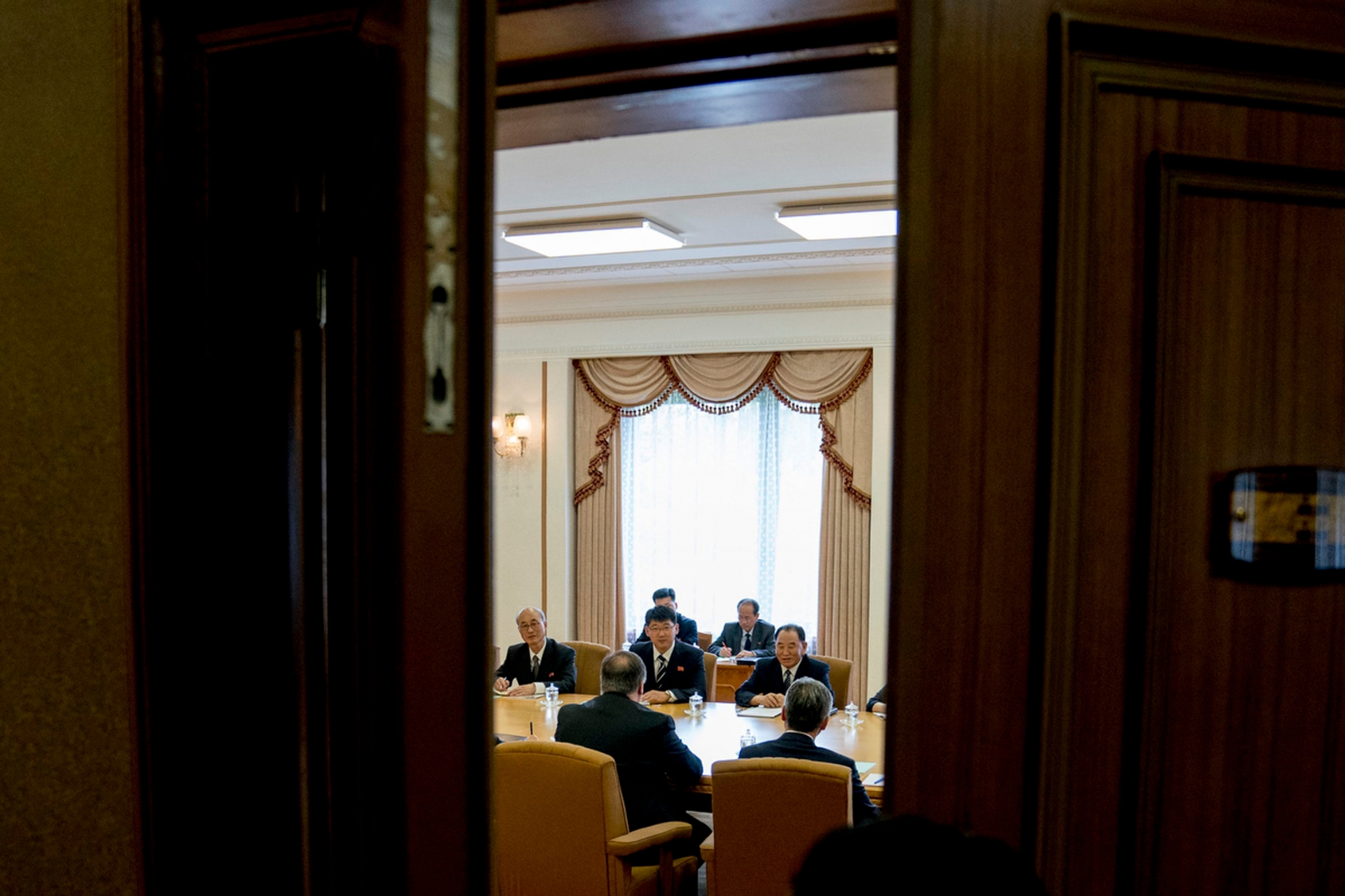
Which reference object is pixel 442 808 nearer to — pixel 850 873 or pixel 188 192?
pixel 850 873

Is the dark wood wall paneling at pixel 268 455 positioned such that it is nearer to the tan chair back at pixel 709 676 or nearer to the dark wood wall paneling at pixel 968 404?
the dark wood wall paneling at pixel 968 404

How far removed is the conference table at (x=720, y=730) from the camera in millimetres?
4035

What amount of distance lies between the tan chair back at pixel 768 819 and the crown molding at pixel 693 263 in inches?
159

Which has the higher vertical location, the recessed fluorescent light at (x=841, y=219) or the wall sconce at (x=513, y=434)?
the recessed fluorescent light at (x=841, y=219)

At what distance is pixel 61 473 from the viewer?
115 centimetres

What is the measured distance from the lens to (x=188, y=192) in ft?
3.38

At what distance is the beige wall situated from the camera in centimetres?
112

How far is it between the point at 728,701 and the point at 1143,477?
225 inches

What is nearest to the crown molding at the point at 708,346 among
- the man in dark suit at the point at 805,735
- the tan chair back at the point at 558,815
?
the man in dark suit at the point at 805,735

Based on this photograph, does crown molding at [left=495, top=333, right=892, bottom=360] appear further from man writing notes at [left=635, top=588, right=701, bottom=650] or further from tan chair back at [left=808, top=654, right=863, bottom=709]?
tan chair back at [left=808, top=654, right=863, bottom=709]

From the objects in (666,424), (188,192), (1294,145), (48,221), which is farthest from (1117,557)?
(666,424)

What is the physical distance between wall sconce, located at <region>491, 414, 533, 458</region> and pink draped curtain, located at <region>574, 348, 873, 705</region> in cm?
42

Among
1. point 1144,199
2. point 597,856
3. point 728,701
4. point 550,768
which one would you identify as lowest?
point 728,701

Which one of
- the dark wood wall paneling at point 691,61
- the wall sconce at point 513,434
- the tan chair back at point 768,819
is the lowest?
the tan chair back at point 768,819
